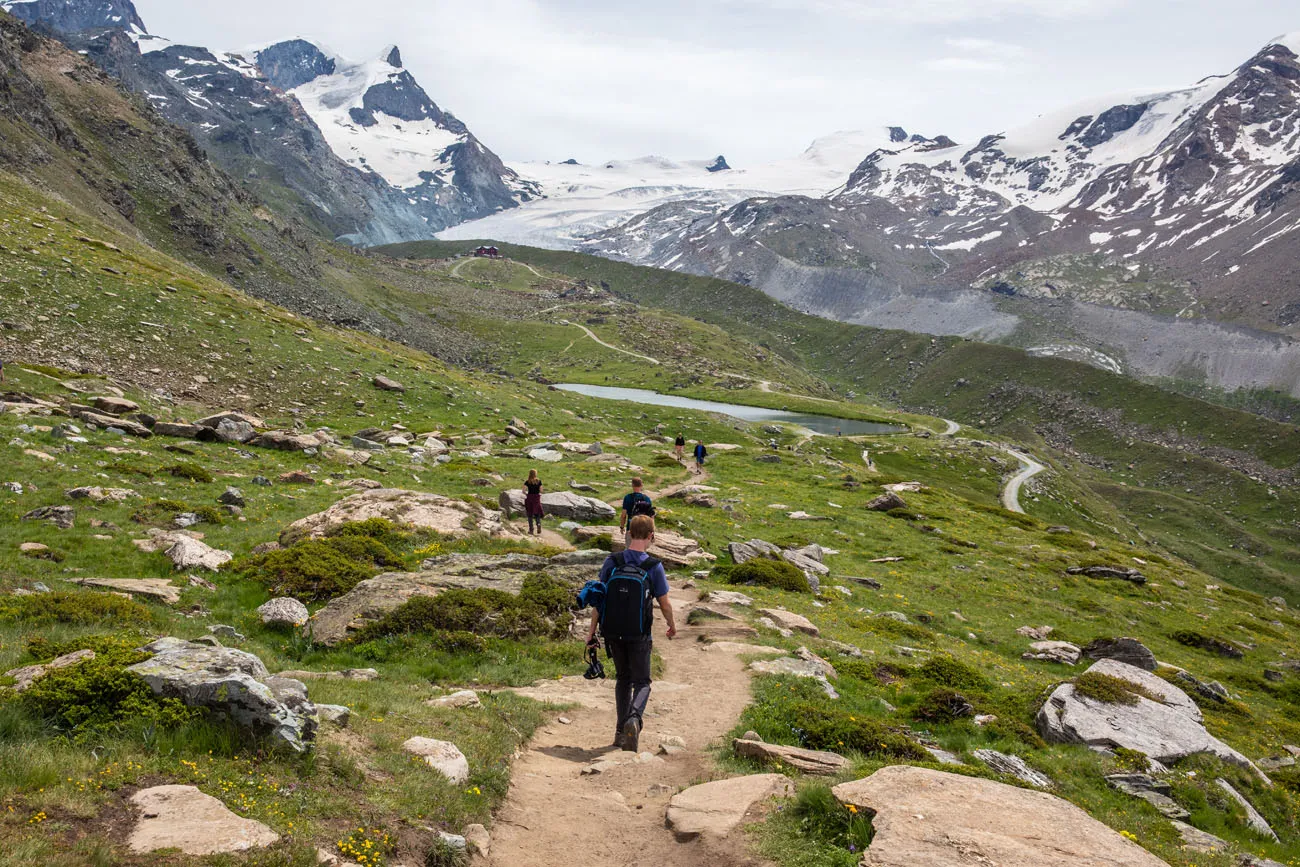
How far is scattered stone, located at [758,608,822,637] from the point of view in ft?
80.5

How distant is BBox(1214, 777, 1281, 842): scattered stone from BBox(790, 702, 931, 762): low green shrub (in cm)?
876

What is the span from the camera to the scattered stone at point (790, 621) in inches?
966

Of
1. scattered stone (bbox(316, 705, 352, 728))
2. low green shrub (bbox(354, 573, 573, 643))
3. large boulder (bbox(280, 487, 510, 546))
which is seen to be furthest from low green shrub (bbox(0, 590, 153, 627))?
large boulder (bbox(280, 487, 510, 546))

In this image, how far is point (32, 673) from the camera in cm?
1005

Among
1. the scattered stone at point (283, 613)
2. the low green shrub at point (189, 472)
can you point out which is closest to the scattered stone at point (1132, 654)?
the scattered stone at point (283, 613)

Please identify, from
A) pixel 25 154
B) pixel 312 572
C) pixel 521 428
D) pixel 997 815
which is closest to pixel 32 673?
pixel 312 572

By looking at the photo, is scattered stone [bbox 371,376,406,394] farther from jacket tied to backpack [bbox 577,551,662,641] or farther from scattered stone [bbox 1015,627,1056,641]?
jacket tied to backpack [bbox 577,551,662,641]

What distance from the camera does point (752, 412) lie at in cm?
13912

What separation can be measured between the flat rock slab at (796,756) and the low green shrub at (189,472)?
2656cm

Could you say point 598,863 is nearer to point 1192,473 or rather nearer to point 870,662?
point 870,662

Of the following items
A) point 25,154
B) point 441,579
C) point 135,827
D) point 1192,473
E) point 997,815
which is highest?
point 25,154

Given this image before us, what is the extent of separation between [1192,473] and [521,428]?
19770 centimetres

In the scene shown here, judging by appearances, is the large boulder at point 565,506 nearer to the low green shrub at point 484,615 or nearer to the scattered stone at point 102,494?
the low green shrub at point 484,615

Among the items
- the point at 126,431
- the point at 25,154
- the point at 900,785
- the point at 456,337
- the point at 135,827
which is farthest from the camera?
the point at 456,337
